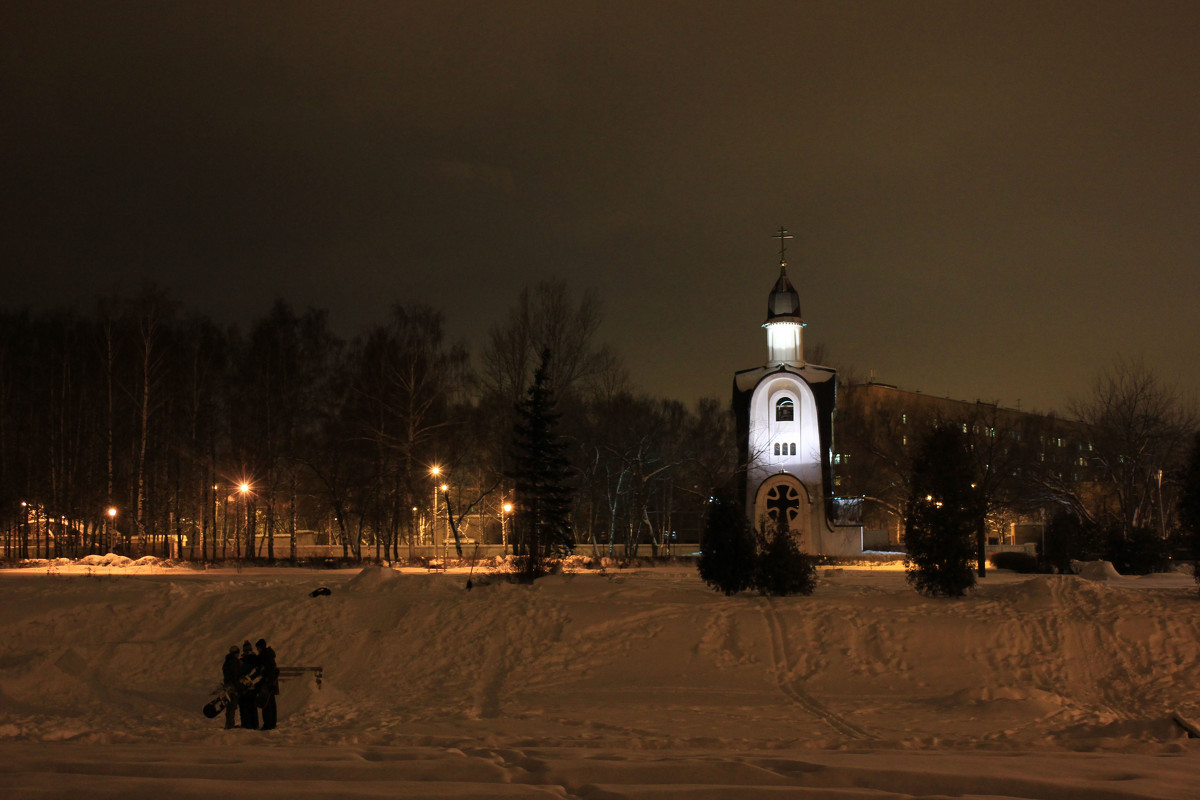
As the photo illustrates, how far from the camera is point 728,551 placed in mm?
21484

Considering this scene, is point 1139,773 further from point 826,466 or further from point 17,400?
point 17,400

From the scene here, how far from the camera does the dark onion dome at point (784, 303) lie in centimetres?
4656

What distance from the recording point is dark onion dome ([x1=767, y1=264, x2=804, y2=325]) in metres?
46.6

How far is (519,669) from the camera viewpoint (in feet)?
51.9

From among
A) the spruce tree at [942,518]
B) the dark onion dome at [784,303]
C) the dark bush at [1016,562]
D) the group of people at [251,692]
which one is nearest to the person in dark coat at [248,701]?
the group of people at [251,692]

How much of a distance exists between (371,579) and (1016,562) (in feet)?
78.2

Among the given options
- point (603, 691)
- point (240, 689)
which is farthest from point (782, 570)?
point (240, 689)

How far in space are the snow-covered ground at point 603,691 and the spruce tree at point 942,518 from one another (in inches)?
40.1

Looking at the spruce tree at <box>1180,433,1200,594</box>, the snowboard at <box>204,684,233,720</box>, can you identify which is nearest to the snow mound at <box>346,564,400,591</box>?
the snowboard at <box>204,684,233,720</box>

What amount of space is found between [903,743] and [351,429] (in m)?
30.4

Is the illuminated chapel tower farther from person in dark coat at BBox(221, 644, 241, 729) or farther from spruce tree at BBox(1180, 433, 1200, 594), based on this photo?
person in dark coat at BBox(221, 644, 241, 729)

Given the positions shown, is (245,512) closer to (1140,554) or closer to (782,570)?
(782,570)

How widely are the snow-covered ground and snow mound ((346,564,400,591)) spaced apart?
0.07 metres

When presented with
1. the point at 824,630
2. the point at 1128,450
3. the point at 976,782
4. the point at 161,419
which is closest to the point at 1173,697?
the point at 824,630
